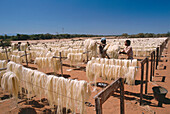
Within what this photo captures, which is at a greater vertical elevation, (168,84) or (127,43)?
(127,43)

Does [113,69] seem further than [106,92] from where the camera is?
Yes

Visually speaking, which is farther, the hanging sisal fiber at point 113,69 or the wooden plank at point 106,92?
the hanging sisal fiber at point 113,69

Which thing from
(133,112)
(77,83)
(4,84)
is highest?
(77,83)

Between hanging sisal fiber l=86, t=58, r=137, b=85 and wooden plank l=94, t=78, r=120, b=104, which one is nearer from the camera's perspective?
wooden plank l=94, t=78, r=120, b=104

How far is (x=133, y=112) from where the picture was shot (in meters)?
4.64

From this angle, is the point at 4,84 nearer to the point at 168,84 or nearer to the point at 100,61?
the point at 100,61

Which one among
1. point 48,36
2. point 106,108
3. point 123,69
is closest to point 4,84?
point 106,108

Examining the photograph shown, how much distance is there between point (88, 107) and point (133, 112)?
1.94 m

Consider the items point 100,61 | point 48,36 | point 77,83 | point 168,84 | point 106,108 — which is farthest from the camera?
point 48,36

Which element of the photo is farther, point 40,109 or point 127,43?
point 127,43

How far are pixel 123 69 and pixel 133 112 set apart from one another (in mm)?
1854

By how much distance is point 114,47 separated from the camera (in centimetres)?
864

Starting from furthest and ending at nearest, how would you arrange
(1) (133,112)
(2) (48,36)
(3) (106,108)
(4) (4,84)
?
1. (2) (48,36)
2. (3) (106,108)
3. (1) (133,112)
4. (4) (4,84)

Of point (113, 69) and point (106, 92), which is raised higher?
point (106, 92)
